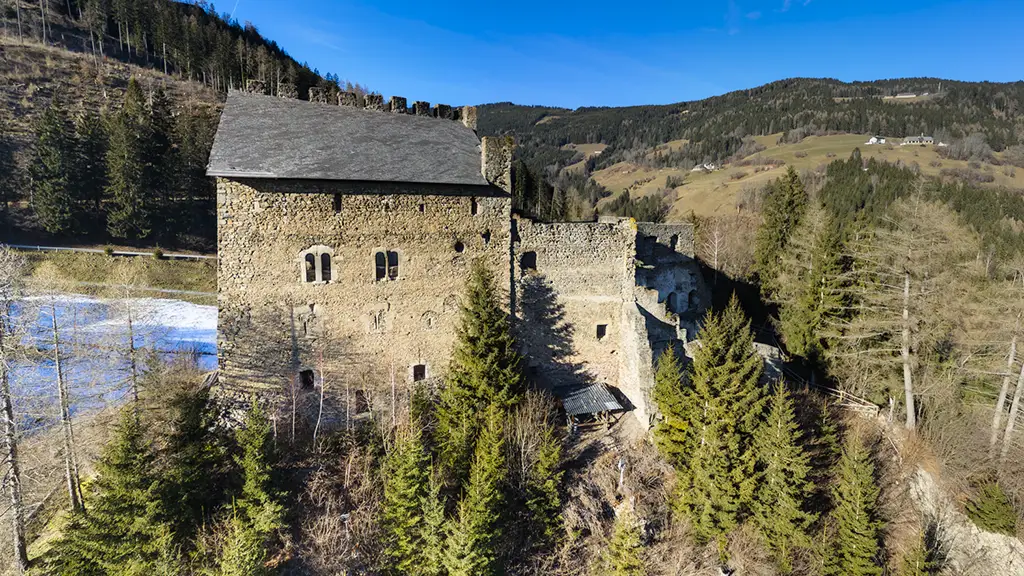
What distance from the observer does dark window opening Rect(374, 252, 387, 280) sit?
72.2 feet

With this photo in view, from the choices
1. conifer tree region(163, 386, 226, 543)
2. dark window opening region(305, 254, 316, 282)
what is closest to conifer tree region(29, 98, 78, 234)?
conifer tree region(163, 386, 226, 543)

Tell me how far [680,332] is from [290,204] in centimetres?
2002

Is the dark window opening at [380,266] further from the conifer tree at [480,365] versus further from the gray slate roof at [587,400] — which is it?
the gray slate roof at [587,400]

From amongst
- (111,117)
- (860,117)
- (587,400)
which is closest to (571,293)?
(587,400)

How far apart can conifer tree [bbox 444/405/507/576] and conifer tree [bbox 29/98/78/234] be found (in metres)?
47.3

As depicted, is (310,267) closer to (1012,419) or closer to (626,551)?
(626,551)

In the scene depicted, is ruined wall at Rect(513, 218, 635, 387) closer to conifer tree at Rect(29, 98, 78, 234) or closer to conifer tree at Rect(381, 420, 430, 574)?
conifer tree at Rect(381, 420, 430, 574)

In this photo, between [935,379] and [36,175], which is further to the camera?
[36,175]

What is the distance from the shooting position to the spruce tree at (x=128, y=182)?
142ft

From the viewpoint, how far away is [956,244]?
915 inches

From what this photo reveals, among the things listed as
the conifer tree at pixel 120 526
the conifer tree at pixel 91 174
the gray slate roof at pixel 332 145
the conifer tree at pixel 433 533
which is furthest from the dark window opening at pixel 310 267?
the conifer tree at pixel 91 174

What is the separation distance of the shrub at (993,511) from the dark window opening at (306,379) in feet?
100

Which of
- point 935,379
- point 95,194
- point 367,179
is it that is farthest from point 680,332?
point 95,194

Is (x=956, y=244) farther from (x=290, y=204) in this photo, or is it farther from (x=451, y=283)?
(x=290, y=204)
